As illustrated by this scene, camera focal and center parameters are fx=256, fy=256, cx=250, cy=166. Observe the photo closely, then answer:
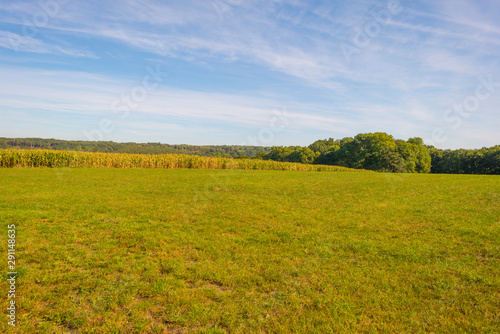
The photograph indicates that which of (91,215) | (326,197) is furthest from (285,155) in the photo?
(91,215)

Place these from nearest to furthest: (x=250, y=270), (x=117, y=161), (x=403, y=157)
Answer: (x=250, y=270) < (x=117, y=161) < (x=403, y=157)

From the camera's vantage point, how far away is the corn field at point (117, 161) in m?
32.9

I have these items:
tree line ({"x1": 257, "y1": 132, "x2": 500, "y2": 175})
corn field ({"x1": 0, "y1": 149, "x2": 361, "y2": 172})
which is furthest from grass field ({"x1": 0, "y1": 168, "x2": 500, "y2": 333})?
tree line ({"x1": 257, "y1": 132, "x2": 500, "y2": 175})

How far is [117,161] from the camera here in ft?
131

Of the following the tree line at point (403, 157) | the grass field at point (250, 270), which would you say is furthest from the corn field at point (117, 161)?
the tree line at point (403, 157)

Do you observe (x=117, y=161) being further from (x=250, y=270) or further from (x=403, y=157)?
(x=403, y=157)

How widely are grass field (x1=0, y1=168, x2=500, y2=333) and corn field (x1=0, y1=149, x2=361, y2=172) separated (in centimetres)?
2745

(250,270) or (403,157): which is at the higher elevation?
(403,157)

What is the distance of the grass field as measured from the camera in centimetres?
439

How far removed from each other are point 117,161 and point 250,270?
130ft

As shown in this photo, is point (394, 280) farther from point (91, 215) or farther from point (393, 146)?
point (393, 146)

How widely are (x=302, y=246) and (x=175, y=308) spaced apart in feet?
14.2

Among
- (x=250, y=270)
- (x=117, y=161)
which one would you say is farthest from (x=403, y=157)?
(x=250, y=270)

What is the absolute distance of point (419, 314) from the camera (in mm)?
4641
